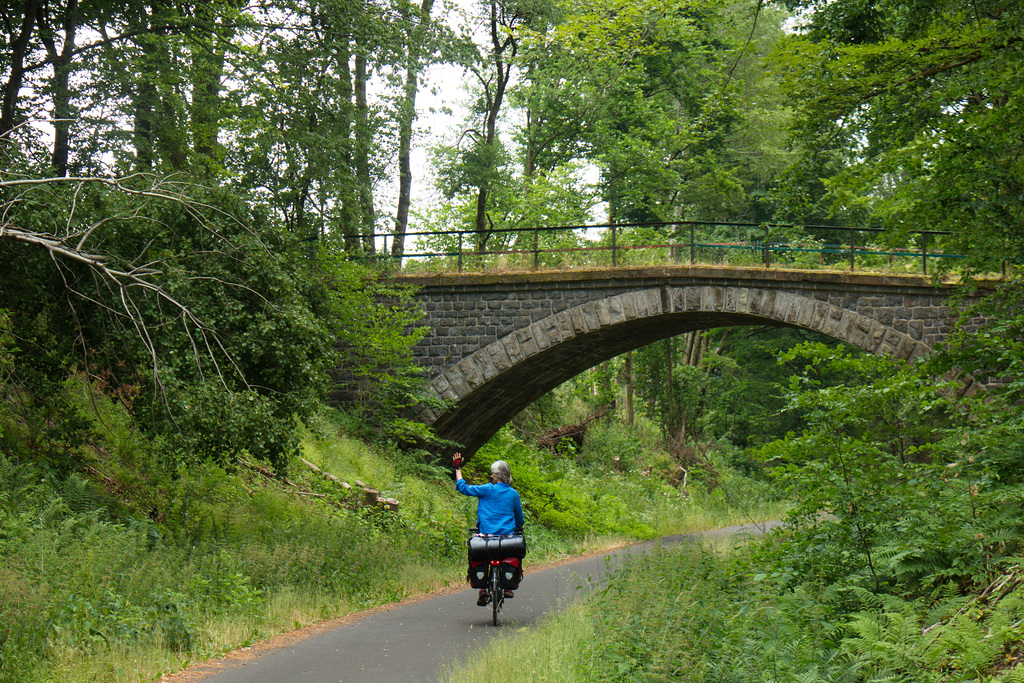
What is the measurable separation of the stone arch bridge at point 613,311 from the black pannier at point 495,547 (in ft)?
33.2

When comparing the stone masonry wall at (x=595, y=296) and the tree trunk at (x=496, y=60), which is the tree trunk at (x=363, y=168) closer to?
the stone masonry wall at (x=595, y=296)

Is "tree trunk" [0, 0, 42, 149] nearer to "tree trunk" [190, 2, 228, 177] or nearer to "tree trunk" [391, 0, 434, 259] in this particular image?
"tree trunk" [190, 2, 228, 177]

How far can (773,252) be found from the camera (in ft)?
59.5

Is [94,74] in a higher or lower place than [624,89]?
lower

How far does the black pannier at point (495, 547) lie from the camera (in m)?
7.95

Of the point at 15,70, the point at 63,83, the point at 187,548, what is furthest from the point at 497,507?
the point at 63,83

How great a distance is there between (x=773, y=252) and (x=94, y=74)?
13.1m

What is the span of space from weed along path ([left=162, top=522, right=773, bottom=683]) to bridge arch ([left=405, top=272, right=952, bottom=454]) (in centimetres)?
854

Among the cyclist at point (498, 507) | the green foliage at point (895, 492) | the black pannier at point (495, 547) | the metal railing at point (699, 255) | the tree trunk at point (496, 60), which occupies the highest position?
the tree trunk at point (496, 60)

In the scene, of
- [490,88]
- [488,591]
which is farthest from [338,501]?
[490,88]

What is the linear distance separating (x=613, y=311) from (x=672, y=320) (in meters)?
1.57

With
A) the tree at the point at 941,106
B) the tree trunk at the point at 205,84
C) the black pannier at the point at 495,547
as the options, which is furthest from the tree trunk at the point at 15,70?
the tree at the point at 941,106

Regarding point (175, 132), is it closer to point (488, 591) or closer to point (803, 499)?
point (488, 591)

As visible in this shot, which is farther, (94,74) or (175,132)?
(175,132)
